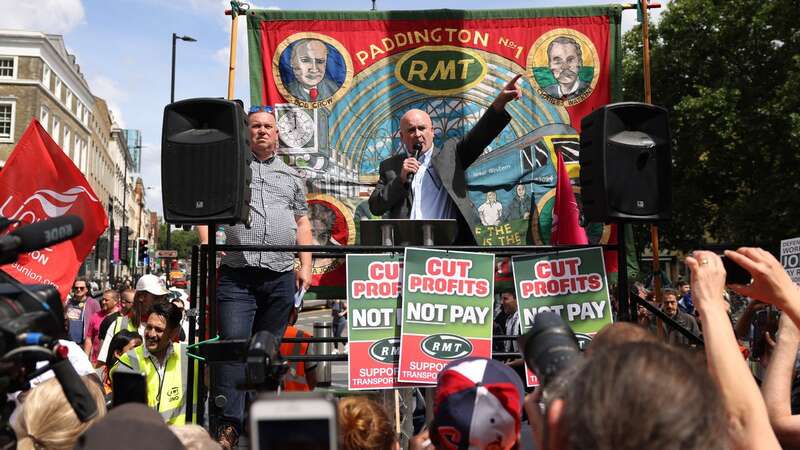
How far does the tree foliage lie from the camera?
25.7 meters

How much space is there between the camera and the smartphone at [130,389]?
1.86 m

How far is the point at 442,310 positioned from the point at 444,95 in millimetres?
3907

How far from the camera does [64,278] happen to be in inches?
274

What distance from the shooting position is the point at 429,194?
5637 millimetres

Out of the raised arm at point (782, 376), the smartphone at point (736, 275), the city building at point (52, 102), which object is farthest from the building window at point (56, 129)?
the raised arm at point (782, 376)

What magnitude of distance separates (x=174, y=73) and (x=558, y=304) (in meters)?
30.3

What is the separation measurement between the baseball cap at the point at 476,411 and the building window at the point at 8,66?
178 ft

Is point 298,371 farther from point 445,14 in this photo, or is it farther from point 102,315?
point 102,315

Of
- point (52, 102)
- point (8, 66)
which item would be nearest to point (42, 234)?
point (8, 66)

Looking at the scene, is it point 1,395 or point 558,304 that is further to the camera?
point 558,304

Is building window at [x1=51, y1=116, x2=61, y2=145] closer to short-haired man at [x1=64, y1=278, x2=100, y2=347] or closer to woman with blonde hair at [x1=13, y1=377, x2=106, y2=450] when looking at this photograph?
short-haired man at [x1=64, y1=278, x2=100, y2=347]

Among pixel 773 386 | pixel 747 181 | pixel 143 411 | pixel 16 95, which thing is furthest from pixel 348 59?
pixel 16 95

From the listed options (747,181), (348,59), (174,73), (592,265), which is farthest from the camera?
(174,73)

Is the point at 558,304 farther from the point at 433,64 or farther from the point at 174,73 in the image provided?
the point at 174,73
